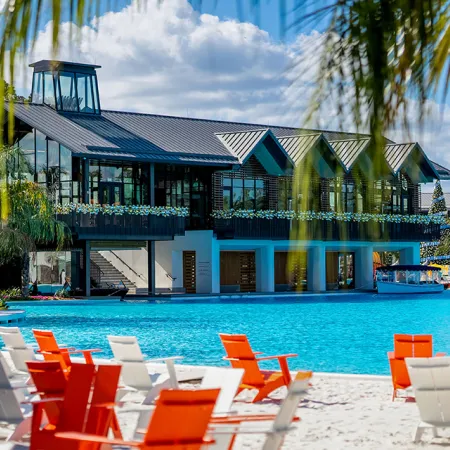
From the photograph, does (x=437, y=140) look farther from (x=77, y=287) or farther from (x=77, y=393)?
(x=77, y=287)

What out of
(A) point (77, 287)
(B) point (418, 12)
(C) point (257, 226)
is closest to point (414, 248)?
(C) point (257, 226)

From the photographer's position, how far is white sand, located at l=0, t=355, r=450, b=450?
8430mm

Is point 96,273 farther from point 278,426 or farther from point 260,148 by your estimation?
point 278,426

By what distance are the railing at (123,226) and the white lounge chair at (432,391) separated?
29646 mm

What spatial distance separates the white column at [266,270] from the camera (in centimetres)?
4344

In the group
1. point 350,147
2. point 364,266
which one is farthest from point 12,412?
point 364,266

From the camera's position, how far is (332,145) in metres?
1.98

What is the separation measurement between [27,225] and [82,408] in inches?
1099

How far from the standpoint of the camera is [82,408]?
6.84 metres


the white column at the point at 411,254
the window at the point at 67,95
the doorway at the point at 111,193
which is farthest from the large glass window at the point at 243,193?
the white column at the point at 411,254

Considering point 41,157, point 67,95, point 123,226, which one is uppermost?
point 67,95

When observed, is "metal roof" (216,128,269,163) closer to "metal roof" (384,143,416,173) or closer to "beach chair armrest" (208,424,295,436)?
"beach chair armrest" (208,424,295,436)

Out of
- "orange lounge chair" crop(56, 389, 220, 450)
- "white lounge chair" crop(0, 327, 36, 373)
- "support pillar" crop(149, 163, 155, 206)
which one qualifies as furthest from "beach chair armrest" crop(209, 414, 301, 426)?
"support pillar" crop(149, 163, 155, 206)

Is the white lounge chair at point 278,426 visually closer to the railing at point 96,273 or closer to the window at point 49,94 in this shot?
the window at point 49,94
